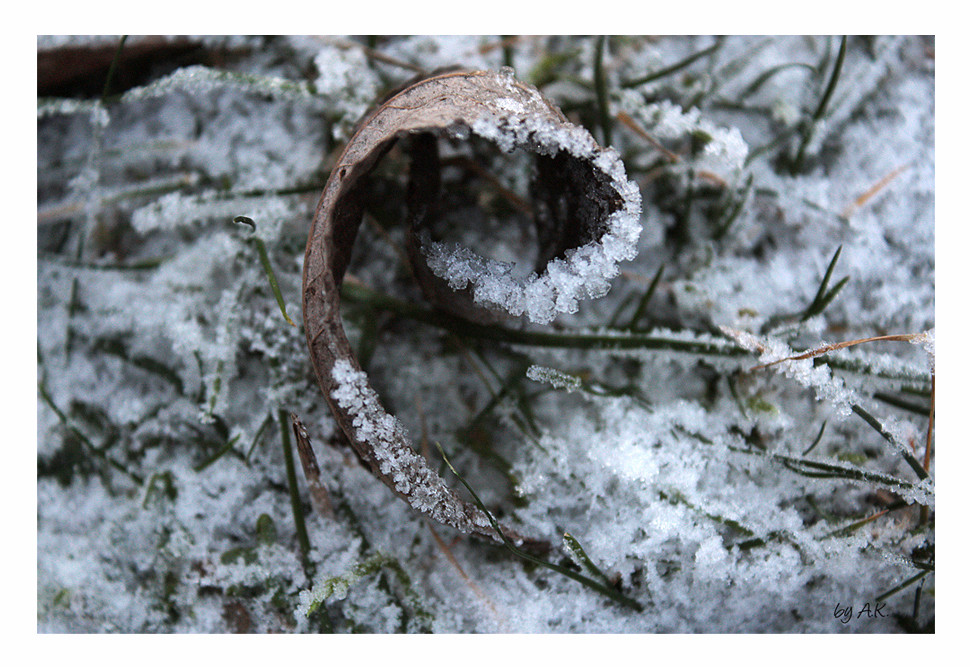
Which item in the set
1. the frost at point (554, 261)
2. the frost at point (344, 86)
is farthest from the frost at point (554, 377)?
the frost at point (344, 86)

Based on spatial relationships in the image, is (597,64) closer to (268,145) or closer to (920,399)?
(268,145)

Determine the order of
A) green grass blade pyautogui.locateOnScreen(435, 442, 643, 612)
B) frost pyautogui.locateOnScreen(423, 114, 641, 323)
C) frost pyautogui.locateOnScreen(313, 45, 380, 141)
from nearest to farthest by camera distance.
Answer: frost pyautogui.locateOnScreen(423, 114, 641, 323) → green grass blade pyautogui.locateOnScreen(435, 442, 643, 612) → frost pyautogui.locateOnScreen(313, 45, 380, 141)

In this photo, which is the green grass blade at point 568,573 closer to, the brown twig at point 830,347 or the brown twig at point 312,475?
the brown twig at point 312,475

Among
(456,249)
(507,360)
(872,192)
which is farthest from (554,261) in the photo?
(872,192)

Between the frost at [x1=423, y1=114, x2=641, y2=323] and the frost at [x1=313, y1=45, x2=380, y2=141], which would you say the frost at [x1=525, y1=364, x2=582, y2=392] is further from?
the frost at [x1=313, y1=45, x2=380, y2=141]

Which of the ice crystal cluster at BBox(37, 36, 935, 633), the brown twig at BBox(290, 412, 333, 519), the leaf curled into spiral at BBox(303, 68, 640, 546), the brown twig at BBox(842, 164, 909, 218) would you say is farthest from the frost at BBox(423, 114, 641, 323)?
the brown twig at BBox(842, 164, 909, 218)

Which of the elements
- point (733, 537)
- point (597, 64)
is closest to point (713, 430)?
point (733, 537)
